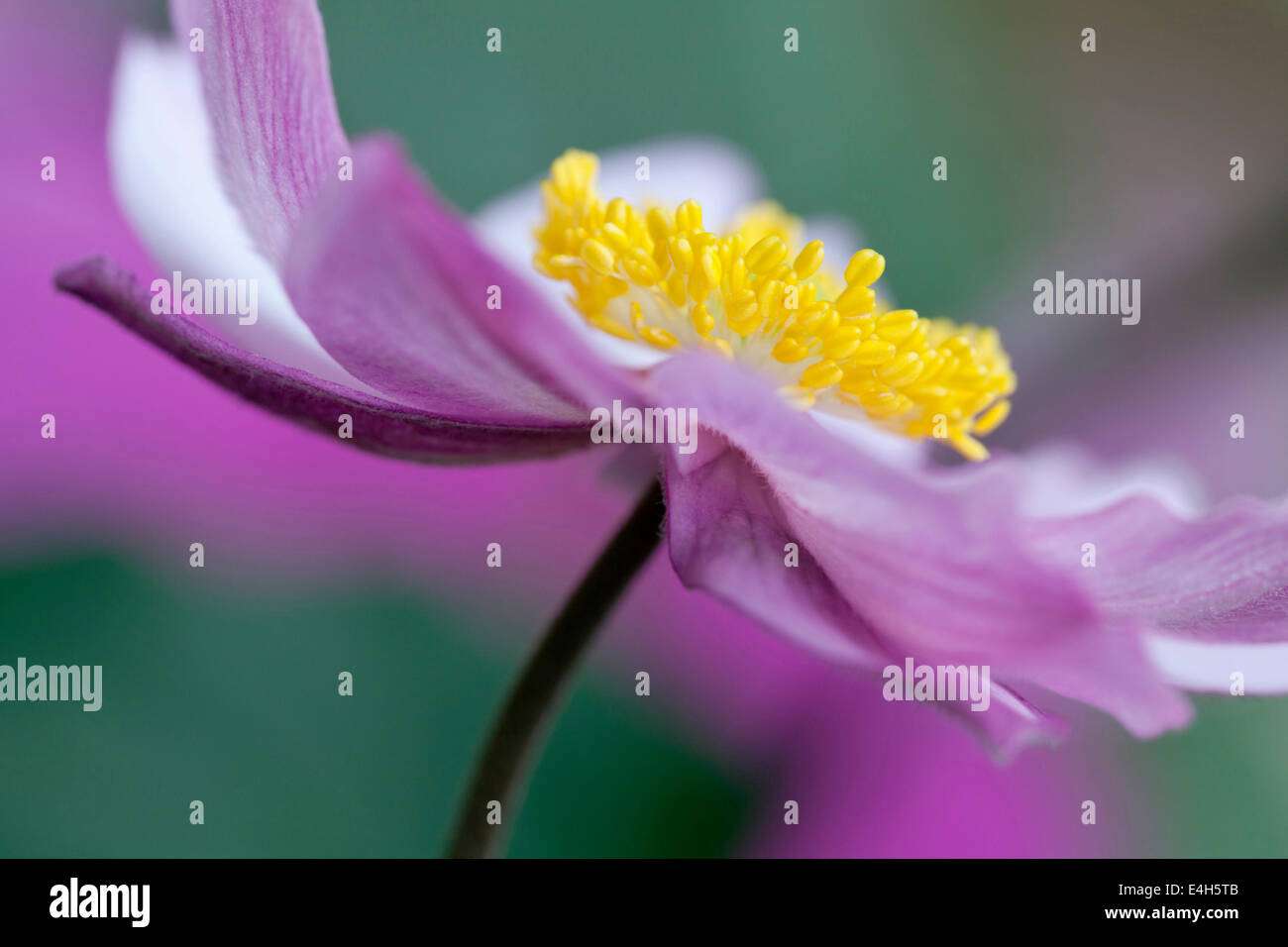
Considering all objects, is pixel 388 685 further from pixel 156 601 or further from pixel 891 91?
pixel 891 91

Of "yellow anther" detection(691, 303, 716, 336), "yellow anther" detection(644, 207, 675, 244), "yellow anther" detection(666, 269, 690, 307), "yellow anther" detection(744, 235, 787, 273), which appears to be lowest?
"yellow anther" detection(691, 303, 716, 336)

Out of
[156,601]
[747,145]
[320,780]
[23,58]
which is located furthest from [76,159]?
[747,145]

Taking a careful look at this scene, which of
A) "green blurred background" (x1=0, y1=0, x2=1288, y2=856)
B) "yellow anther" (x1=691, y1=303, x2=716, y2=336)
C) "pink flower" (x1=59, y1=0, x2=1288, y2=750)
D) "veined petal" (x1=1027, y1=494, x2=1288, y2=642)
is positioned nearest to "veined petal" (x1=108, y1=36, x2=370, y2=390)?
"pink flower" (x1=59, y1=0, x2=1288, y2=750)

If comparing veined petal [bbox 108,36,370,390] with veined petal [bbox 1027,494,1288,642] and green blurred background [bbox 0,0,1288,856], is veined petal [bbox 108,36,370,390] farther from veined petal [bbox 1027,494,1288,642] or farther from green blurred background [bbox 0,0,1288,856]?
green blurred background [bbox 0,0,1288,856]

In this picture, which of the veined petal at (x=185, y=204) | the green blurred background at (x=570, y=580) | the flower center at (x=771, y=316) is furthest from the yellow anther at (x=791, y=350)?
the green blurred background at (x=570, y=580)

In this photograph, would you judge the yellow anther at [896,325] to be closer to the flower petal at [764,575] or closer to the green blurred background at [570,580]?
the flower petal at [764,575]

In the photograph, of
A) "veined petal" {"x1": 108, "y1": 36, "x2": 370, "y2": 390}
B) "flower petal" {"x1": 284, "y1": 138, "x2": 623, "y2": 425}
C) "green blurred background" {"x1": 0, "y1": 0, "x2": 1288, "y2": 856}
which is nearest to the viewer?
"flower petal" {"x1": 284, "y1": 138, "x2": 623, "y2": 425}

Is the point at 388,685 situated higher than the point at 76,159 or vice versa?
the point at 76,159
